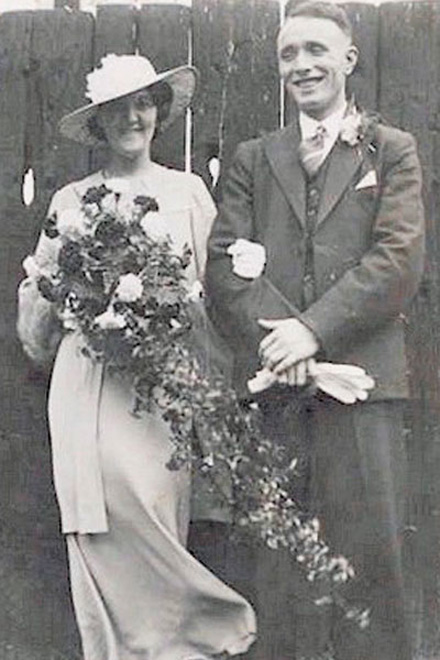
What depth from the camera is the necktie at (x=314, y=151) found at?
621 centimetres

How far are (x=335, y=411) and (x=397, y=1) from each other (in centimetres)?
145

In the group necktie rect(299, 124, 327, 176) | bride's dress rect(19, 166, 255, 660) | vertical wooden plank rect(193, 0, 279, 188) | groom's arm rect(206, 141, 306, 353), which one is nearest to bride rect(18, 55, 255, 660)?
bride's dress rect(19, 166, 255, 660)

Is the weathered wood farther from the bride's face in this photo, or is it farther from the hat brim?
the bride's face

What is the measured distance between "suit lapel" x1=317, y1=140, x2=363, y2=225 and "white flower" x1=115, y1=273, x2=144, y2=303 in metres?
0.63

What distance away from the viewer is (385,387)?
20.1ft

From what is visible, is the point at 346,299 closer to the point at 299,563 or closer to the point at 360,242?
the point at 360,242

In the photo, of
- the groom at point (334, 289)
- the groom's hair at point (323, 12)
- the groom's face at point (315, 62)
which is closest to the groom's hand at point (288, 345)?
the groom at point (334, 289)

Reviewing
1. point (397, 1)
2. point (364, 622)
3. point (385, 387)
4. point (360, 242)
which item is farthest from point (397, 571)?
point (397, 1)

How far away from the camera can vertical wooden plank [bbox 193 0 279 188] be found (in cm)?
655

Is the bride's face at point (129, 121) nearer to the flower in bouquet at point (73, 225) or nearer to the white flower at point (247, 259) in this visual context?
the flower in bouquet at point (73, 225)

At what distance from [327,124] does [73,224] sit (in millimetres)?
878

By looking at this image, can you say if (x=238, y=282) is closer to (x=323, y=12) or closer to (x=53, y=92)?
(x=323, y=12)

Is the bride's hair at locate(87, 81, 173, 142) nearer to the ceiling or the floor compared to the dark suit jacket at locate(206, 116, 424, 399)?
nearer to the ceiling

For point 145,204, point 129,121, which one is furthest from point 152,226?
point 129,121
